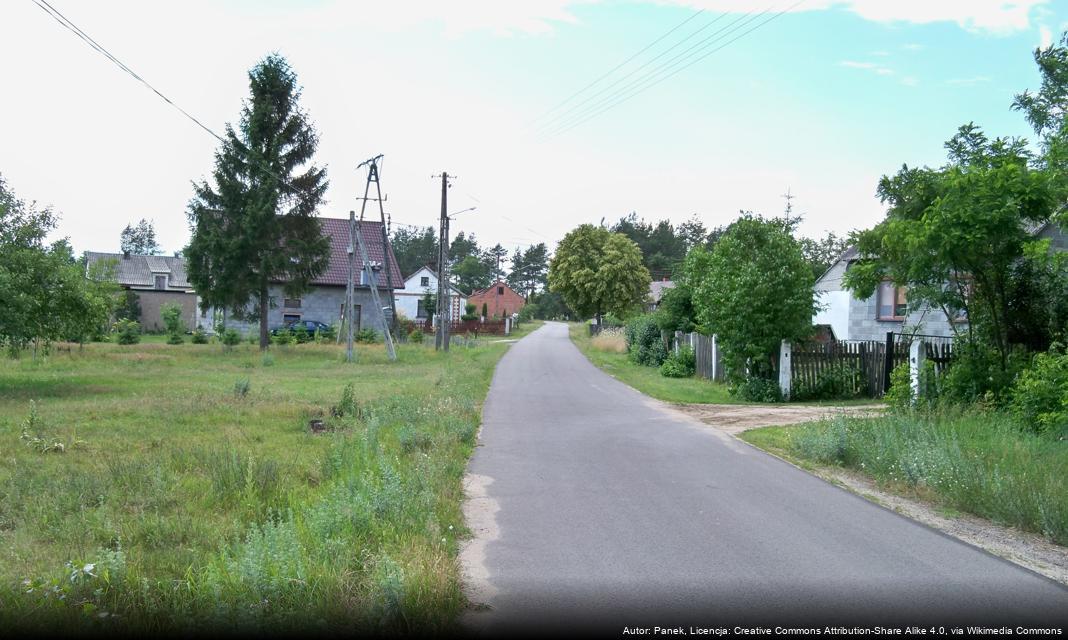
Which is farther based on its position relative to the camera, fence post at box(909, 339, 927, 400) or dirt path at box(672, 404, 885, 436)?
dirt path at box(672, 404, 885, 436)

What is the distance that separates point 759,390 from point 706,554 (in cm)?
1442

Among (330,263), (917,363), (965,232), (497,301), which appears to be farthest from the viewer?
(497,301)

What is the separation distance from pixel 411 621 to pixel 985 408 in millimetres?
11098

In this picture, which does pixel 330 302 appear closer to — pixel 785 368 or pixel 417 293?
pixel 417 293

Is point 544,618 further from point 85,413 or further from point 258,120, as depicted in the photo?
point 258,120

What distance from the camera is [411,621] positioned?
486 centimetres

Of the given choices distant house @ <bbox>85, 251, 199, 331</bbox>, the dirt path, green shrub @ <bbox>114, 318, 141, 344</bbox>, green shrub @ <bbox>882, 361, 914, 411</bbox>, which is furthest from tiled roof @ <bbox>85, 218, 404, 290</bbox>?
green shrub @ <bbox>882, 361, 914, 411</bbox>

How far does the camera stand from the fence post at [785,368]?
2002 cm

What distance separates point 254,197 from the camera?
38156 mm

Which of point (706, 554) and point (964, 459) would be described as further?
point (964, 459)

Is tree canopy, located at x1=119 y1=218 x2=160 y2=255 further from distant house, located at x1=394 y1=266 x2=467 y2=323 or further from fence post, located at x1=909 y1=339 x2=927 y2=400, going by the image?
fence post, located at x1=909 y1=339 x2=927 y2=400

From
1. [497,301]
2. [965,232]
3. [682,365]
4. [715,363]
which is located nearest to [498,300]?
Answer: [497,301]

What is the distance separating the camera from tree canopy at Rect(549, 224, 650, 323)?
2968 inches

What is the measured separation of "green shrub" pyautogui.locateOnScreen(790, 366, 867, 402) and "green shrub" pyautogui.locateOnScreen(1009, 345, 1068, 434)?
27.0 feet
